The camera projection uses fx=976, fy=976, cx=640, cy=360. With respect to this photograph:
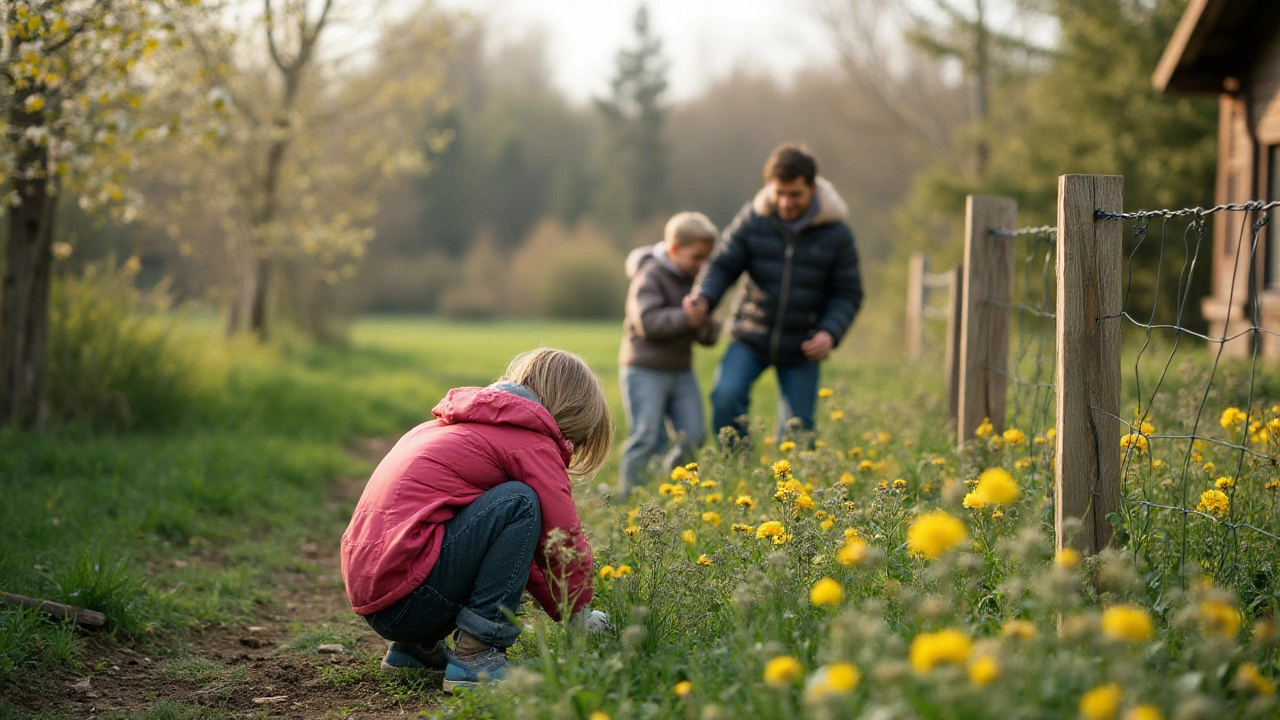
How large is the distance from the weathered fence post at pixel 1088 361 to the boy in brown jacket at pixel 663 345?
8.28 ft

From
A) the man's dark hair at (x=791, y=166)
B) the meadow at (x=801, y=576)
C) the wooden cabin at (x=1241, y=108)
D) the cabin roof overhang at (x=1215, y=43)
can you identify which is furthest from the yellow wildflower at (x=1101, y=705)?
the cabin roof overhang at (x=1215, y=43)

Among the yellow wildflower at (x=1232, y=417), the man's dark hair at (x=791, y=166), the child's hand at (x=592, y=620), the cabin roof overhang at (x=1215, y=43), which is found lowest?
the child's hand at (x=592, y=620)

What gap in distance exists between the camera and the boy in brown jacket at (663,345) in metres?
5.52

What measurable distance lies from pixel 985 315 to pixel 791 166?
1.29 metres

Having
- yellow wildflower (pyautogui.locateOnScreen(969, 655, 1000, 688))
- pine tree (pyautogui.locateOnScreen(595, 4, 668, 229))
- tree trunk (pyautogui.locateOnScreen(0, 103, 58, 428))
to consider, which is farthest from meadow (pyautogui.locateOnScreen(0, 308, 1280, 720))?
pine tree (pyautogui.locateOnScreen(595, 4, 668, 229))

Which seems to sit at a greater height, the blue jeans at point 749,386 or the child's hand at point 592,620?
the blue jeans at point 749,386

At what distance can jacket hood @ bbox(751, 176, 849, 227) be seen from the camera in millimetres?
5469

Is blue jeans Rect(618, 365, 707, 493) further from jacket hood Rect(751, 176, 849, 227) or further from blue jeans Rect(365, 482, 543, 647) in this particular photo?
blue jeans Rect(365, 482, 543, 647)

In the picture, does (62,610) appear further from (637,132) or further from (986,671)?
(637,132)

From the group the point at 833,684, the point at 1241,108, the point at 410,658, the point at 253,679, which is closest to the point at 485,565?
the point at 410,658

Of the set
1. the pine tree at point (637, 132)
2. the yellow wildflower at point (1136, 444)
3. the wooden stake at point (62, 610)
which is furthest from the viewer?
the pine tree at point (637, 132)

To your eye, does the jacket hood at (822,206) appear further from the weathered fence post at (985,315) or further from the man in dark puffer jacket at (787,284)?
the weathered fence post at (985,315)

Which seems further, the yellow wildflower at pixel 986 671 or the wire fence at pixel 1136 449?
the wire fence at pixel 1136 449

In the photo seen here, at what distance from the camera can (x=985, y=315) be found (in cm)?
495
